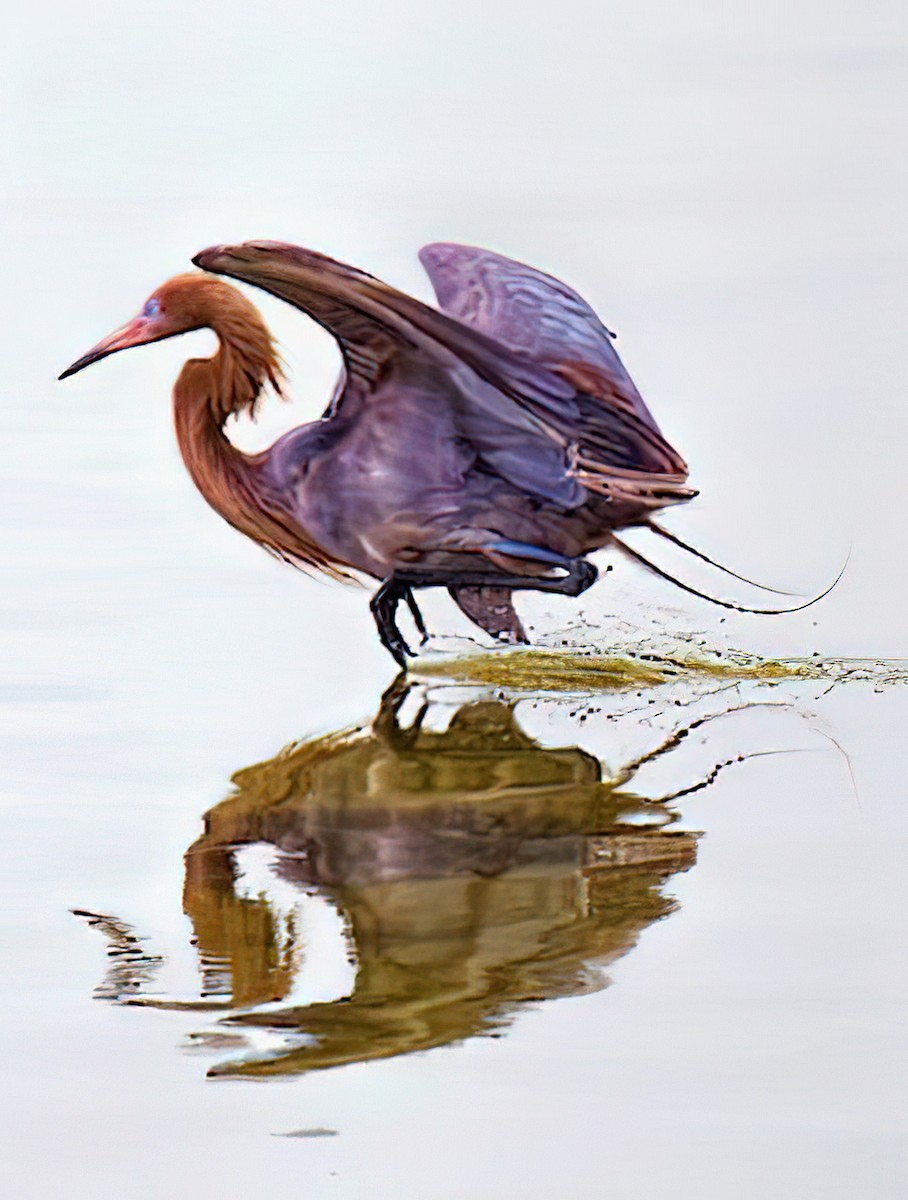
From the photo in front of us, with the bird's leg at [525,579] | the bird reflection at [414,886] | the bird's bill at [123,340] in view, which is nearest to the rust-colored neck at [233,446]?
the bird's bill at [123,340]

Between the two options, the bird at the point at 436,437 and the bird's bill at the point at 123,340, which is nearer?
the bird at the point at 436,437

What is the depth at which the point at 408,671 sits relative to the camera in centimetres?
417

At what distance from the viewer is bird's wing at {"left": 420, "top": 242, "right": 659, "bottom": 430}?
397 centimetres

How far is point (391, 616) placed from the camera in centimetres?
413

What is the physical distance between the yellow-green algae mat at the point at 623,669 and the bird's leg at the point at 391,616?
0.15 ft

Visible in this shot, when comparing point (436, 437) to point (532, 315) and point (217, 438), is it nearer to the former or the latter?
point (532, 315)

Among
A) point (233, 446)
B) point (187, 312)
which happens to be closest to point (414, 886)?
point (233, 446)

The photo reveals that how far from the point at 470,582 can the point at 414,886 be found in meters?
1.12

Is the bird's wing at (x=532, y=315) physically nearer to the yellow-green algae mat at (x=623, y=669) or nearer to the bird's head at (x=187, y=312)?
the bird's head at (x=187, y=312)

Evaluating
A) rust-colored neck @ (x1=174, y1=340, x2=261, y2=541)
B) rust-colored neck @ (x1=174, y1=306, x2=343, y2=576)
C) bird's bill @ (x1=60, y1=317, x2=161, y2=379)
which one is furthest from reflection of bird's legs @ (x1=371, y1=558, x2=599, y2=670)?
bird's bill @ (x1=60, y1=317, x2=161, y2=379)

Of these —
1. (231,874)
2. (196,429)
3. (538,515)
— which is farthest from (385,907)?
(196,429)

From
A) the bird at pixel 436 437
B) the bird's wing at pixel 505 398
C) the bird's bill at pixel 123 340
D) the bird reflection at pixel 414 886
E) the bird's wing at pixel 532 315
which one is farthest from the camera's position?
the bird's bill at pixel 123 340

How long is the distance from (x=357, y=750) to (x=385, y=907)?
78cm

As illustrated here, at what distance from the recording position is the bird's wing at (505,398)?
3.75 meters
